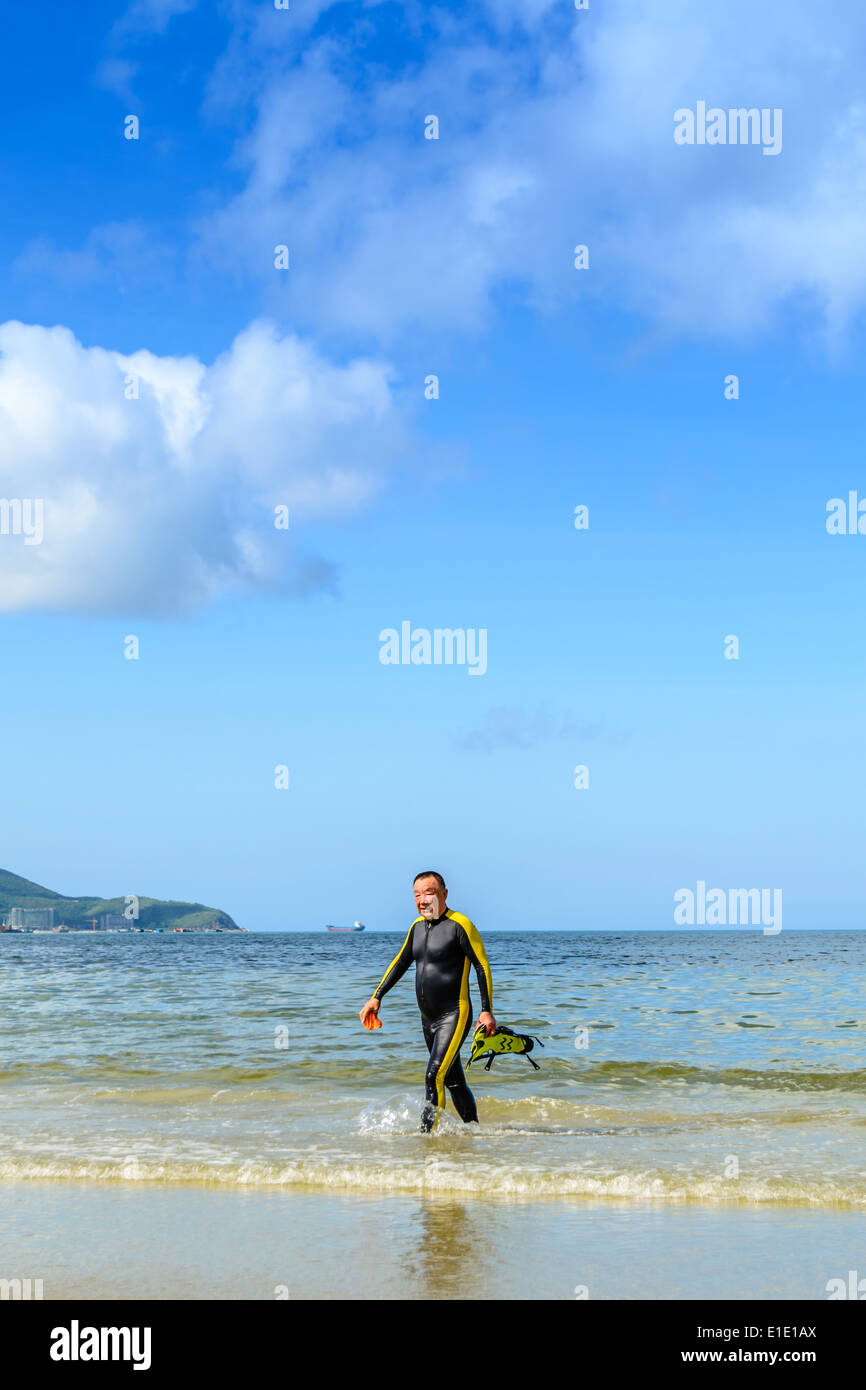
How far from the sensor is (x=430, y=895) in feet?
31.4

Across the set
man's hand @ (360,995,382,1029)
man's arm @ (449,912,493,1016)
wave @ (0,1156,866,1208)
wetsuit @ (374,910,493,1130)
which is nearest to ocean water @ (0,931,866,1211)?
wave @ (0,1156,866,1208)

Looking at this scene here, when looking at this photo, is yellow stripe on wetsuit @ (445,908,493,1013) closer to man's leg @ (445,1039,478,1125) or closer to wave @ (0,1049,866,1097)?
man's leg @ (445,1039,478,1125)

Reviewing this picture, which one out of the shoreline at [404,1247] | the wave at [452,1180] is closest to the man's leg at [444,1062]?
the wave at [452,1180]

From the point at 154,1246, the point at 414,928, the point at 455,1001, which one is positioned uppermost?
the point at 414,928

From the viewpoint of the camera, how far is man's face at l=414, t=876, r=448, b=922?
9.58 meters

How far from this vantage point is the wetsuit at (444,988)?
372 inches

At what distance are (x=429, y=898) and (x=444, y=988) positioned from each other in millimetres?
784

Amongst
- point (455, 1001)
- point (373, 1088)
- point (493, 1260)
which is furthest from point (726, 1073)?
point (493, 1260)

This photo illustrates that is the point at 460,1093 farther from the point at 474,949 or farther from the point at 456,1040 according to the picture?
the point at 474,949

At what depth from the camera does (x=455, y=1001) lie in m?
9.55

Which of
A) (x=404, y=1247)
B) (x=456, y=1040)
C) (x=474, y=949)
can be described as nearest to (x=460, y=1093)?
(x=456, y=1040)

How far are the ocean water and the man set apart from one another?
51 centimetres
